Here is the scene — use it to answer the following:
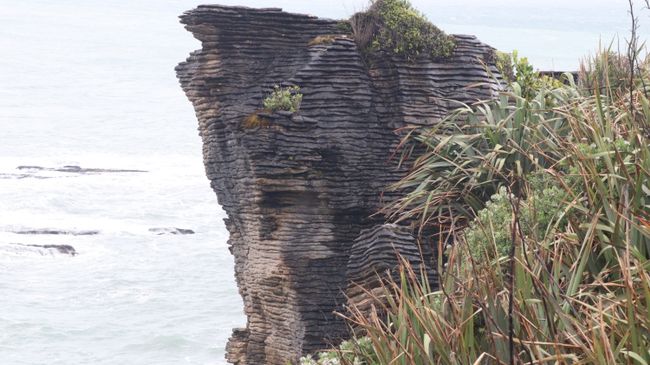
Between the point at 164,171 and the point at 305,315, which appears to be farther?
the point at 164,171

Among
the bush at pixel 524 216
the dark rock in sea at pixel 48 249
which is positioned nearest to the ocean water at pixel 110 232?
the dark rock in sea at pixel 48 249

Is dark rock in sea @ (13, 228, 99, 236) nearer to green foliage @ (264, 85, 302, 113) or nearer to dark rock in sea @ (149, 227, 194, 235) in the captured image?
dark rock in sea @ (149, 227, 194, 235)

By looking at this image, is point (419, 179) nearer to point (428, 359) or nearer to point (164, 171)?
point (428, 359)

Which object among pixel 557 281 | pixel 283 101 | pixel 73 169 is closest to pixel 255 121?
pixel 283 101

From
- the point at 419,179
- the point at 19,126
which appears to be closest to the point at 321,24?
the point at 419,179

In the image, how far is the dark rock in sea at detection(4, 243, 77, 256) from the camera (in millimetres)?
39741

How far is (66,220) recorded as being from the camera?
45219 millimetres

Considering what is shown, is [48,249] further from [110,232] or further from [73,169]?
[73,169]

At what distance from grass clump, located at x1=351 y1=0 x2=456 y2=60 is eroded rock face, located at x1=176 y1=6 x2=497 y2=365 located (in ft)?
0.51

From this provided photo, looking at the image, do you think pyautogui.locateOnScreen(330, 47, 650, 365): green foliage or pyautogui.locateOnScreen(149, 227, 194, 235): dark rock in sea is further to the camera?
pyautogui.locateOnScreen(149, 227, 194, 235): dark rock in sea

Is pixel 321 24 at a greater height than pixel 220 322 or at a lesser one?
greater

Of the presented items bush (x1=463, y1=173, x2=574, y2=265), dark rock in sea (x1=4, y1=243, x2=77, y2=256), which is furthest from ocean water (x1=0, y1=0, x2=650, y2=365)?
bush (x1=463, y1=173, x2=574, y2=265)

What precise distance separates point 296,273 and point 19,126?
6567 cm

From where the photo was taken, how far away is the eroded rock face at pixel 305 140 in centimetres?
1481
